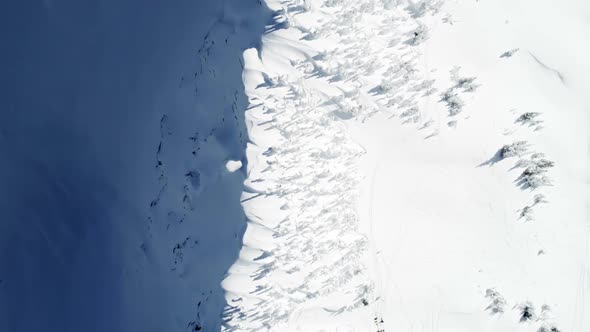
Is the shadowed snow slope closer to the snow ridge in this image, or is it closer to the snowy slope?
the snow ridge

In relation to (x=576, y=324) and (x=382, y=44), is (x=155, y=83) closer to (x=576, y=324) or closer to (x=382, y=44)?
(x=382, y=44)

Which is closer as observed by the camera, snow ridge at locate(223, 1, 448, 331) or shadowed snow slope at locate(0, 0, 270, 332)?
snow ridge at locate(223, 1, 448, 331)

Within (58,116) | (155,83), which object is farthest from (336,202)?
(58,116)

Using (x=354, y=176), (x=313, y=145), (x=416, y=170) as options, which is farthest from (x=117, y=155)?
(x=416, y=170)

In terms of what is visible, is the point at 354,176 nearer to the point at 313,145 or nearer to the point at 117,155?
the point at 313,145

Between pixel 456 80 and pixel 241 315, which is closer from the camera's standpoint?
pixel 241 315

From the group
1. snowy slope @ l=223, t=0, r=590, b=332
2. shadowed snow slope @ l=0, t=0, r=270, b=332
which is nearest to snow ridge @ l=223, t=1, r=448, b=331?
snowy slope @ l=223, t=0, r=590, b=332
